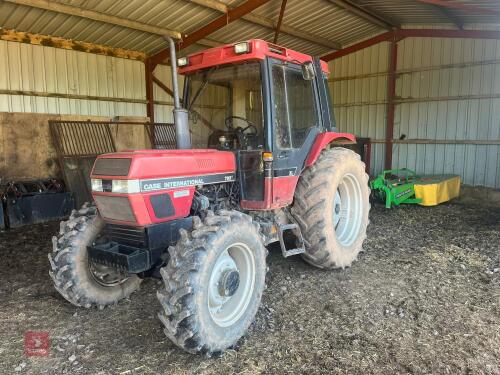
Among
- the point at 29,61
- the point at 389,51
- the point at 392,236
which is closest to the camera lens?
the point at 392,236

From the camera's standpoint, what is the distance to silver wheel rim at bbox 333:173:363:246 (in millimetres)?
4391

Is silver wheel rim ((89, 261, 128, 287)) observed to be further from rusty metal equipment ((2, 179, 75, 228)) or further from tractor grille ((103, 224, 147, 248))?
rusty metal equipment ((2, 179, 75, 228))

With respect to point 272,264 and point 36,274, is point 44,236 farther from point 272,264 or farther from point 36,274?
point 272,264

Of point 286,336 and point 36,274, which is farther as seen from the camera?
point 36,274

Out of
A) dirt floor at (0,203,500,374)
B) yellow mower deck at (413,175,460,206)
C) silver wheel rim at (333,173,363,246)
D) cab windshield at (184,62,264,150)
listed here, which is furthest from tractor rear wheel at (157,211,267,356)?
yellow mower deck at (413,175,460,206)

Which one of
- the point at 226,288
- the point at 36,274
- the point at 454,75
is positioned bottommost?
the point at 36,274

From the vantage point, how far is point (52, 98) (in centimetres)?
847

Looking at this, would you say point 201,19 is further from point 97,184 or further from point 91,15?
point 97,184

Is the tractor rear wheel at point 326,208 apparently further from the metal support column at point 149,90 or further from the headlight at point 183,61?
the metal support column at point 149,90

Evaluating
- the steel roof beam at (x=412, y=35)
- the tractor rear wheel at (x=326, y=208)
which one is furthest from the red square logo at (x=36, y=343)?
the steel roof beam at (x=412, y=35)

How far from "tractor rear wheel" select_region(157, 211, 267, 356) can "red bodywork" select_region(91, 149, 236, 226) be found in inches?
11.8

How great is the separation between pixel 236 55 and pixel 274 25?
6.17 metres

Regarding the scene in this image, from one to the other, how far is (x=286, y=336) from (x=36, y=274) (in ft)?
9.56

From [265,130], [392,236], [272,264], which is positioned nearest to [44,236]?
[272,264]
